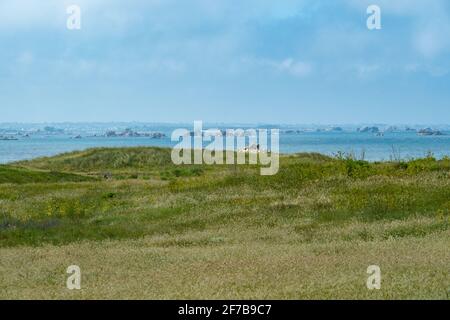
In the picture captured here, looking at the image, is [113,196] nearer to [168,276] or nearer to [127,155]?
[168,276]

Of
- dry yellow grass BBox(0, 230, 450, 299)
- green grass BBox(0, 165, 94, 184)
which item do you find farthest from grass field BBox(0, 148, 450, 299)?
green grass BBox(0, 165, 94, 184)

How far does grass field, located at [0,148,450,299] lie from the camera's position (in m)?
13.9

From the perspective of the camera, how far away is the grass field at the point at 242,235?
1390 centimetres

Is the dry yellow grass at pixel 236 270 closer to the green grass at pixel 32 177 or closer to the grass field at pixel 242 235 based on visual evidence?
the grass field at pixel 242 235

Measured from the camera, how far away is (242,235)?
24375 mm

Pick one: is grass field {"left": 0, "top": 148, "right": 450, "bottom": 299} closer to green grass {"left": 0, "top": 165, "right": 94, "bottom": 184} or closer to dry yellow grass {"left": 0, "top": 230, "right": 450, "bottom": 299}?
dry yellow grass {"left": 0, "top": 230, "right": 450, "bottom": 299}

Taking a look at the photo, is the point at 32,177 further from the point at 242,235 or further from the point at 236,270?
the point at 236,270

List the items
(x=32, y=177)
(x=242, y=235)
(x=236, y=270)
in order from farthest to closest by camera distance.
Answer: (x=32, y=177) → (x=242, y=235) → (x=236, y=270)

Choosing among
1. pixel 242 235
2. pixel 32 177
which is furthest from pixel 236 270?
pixel 32 177

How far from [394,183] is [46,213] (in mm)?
18887

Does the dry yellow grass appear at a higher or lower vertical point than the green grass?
higher

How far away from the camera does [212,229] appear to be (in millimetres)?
26750
